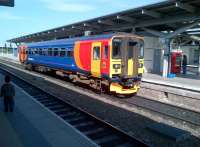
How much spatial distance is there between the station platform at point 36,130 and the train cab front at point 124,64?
182 inches

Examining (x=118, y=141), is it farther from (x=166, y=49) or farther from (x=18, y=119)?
(x=166, y=49)

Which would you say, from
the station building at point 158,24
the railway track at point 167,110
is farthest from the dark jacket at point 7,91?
the station building at point 158,24

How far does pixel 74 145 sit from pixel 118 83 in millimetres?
7771

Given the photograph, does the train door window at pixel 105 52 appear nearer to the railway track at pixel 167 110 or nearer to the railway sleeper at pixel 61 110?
the railway track at pixel 167 110

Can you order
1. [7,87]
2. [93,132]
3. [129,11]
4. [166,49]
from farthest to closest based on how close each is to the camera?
[166,49]
[129,11]
[7,87]
[93,132]

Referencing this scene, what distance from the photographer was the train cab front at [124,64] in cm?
1489

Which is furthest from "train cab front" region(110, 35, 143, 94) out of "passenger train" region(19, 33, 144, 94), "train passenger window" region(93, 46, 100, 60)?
"train passenger window" region(93, 46, 100, 60)

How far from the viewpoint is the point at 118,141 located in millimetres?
8578

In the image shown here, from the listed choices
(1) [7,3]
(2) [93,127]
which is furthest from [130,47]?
(1) [7,3]

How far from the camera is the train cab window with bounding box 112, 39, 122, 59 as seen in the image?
48.7 ft

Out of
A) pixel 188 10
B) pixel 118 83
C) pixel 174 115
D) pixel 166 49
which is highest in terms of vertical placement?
pixel 188 10

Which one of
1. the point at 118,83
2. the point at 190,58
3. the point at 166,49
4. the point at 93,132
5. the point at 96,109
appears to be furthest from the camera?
the point at 190,58

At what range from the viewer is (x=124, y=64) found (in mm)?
15211

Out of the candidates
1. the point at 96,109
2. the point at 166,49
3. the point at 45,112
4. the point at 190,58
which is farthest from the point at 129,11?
the point at 190,58
